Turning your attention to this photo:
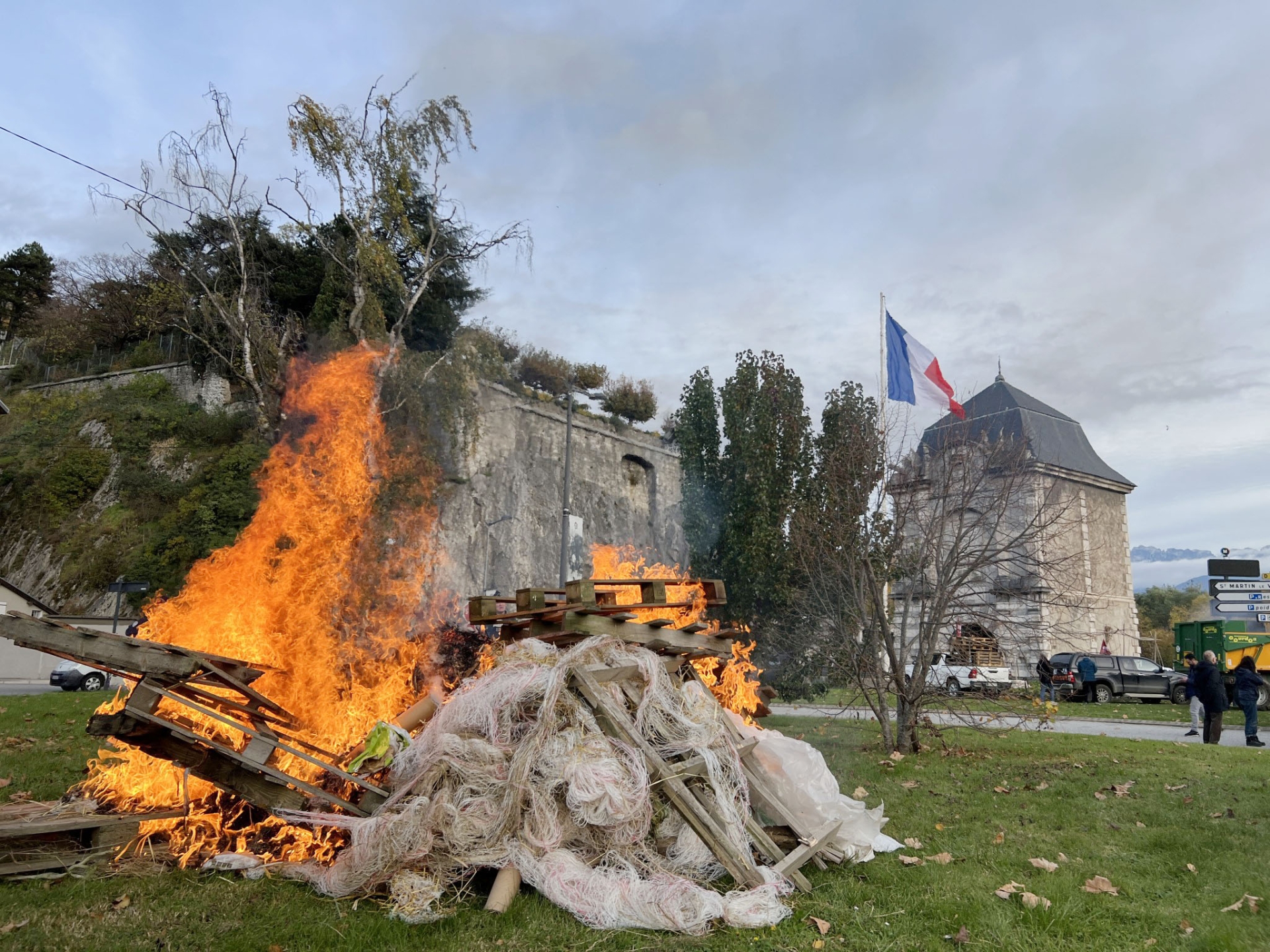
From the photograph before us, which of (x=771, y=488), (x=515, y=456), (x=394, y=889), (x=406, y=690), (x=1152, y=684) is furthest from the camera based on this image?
(x=515, y=456)

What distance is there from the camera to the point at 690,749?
5.70 meters

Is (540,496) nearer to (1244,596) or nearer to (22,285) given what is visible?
(1244,596)

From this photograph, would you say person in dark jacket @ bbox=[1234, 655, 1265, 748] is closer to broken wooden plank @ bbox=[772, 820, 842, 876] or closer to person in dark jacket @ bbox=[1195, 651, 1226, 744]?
person in dark jacket @ bbox=[1195, 651, 1226, 744]

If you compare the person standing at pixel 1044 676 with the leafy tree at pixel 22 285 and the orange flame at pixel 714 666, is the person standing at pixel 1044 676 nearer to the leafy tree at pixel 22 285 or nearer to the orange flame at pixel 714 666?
the orange flame at pixel 714 666

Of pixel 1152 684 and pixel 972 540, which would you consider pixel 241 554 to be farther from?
pixel 1152 684

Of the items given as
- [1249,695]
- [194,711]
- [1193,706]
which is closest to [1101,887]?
[194,711]

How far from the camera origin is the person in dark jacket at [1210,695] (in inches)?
521

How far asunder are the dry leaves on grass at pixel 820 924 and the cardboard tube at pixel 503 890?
1.73m

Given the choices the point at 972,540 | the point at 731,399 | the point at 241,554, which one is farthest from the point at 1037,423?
the point at 241,554

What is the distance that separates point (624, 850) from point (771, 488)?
1804cm

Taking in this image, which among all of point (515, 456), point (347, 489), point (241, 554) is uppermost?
point (515, 456)

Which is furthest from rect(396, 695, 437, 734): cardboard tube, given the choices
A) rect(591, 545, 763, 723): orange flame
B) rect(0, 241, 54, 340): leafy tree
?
rect(0, 241, 54, 340): leafy tree

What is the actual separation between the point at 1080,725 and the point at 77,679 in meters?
24.4

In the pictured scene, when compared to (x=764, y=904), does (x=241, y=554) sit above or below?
→ above
